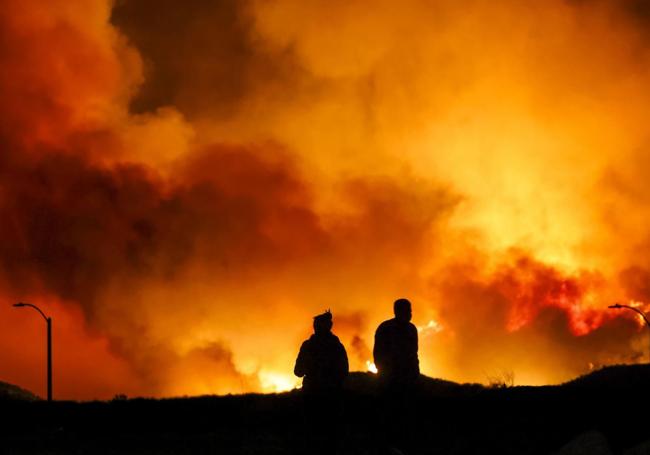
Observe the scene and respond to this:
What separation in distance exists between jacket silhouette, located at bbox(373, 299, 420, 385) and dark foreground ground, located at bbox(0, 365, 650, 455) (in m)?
0.72

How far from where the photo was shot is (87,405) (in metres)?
25.8

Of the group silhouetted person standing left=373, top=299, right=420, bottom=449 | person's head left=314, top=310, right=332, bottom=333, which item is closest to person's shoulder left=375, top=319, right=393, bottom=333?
silhouetted person standing left=373, top=299, right=420, bottom=449

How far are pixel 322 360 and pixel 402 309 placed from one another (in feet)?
4.95

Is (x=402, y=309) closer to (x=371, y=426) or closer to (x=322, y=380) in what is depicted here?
(x=322, y=380)

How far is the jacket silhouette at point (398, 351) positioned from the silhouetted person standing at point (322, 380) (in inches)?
29.6

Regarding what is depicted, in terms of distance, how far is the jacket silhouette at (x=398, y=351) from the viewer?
15.1m

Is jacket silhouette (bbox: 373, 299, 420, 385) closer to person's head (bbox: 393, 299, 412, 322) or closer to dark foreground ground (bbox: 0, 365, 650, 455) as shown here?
person's head (bbox: 393, 299, 412, 322)

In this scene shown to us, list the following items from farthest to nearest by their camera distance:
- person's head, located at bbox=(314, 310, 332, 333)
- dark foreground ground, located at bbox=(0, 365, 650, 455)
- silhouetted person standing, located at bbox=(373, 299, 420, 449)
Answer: dark foreground ground, located at bbox=(0, 365, 650, 455) < silhouetted person standing, located at bbox=(373, 299, 420, 449) < person's head, located at bbox=(314, 310, 332, 333)

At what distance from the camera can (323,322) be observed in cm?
1453

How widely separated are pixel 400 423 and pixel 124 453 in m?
5.60

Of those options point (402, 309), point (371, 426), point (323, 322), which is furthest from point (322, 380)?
point (371, 426)

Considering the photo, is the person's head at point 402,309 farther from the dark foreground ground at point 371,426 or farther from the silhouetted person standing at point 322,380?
the dark foreground ground at point 371,426

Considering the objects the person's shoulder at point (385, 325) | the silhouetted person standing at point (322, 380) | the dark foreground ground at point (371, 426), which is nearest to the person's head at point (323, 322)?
the silhouetted person standing at point (322, 380)

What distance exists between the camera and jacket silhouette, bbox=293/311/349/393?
14641mm
